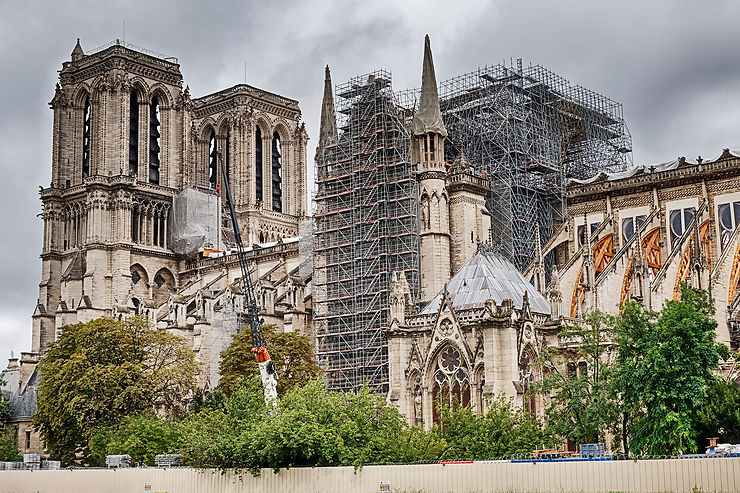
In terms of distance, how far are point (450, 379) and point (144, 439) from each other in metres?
12.7

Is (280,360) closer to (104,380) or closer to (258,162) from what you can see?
(104,380)

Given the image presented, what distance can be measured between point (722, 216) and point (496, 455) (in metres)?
24.6

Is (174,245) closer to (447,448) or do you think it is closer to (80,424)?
(80,424)

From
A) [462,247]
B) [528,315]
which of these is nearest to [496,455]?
[528,315]

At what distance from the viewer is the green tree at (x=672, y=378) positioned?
3034 centimetres

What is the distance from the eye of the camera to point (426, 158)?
56.3 metres

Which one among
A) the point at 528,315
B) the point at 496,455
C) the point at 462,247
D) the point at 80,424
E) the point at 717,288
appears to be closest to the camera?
the point at 496,455

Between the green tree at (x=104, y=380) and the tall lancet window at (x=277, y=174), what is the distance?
3808 centimetres

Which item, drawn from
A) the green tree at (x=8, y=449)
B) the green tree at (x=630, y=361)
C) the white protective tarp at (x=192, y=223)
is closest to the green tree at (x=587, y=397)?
the green tree at (x=630, y=361)

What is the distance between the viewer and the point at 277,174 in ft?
315

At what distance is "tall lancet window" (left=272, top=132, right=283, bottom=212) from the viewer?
95562mm

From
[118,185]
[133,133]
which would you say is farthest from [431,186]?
[133,133]

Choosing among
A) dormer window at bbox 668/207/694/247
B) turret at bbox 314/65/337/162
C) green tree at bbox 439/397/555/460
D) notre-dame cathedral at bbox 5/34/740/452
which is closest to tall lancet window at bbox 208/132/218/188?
notre-dame cathedral at bbox 5/34/740/452

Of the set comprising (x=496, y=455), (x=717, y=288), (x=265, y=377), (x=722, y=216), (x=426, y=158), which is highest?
(x=426, y=158)
